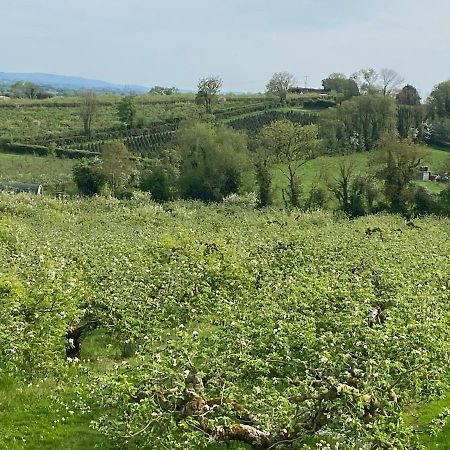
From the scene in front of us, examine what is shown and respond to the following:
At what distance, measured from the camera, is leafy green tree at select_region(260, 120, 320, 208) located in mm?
64250

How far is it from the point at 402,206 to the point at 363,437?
170ft

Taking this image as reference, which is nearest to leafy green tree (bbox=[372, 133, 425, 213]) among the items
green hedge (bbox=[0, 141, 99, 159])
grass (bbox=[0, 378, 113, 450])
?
green hedge (bbox=[0, 141, 99, 159])

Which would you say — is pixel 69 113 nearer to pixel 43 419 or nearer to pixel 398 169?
pixel 398 169

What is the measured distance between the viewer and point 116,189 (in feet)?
211

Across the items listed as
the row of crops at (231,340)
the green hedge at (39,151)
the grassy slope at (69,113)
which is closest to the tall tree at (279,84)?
the grassy slope at (69,113)

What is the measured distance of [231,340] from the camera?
1373 centimetres

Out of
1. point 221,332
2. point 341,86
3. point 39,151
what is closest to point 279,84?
point 341,86

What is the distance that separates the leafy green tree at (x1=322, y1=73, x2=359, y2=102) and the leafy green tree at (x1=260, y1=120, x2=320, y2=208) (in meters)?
40.1

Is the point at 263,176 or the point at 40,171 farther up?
the point at 263,176

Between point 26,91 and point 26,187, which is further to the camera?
point 26,91

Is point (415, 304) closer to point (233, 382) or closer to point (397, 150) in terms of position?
point (233, 382)

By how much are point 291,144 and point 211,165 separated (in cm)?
874

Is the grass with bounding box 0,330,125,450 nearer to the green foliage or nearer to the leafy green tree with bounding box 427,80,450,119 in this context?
the green foliage

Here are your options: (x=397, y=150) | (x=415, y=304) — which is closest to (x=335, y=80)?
(x=397, y=150)
